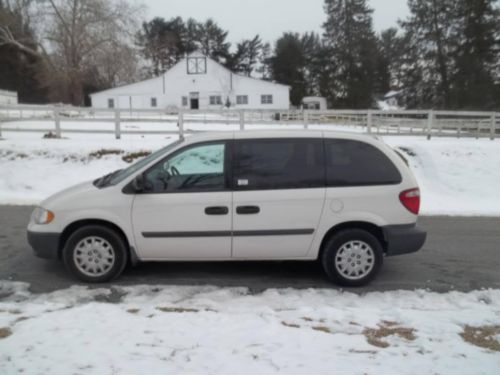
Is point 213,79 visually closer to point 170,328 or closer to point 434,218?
point 434,218

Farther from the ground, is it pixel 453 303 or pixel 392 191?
pixel 392 191

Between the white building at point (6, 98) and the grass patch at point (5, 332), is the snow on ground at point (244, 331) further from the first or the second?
the white building at point (6, 98)

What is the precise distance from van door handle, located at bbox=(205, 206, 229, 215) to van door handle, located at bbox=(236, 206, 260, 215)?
0.43ft

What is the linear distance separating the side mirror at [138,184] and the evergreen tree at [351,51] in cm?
6155

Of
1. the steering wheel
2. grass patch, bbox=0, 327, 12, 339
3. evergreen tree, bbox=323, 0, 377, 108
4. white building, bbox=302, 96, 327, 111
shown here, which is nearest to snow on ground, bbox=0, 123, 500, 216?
the steering wheel

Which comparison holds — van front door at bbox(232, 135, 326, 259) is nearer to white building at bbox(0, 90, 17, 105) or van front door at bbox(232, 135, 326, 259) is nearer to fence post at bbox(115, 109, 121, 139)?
fence post at bbox(115, 109, 121, 139)

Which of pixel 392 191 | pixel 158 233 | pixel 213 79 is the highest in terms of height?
pixel 213 79

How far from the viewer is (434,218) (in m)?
8.79

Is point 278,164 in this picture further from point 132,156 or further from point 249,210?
point 132,156

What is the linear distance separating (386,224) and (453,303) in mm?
1037

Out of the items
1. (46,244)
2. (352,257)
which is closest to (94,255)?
(46,244)

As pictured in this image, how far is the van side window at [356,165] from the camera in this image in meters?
5.04

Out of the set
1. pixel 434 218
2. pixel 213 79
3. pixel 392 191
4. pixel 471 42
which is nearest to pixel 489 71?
pixel 471 42

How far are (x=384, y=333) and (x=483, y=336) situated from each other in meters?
0.81
